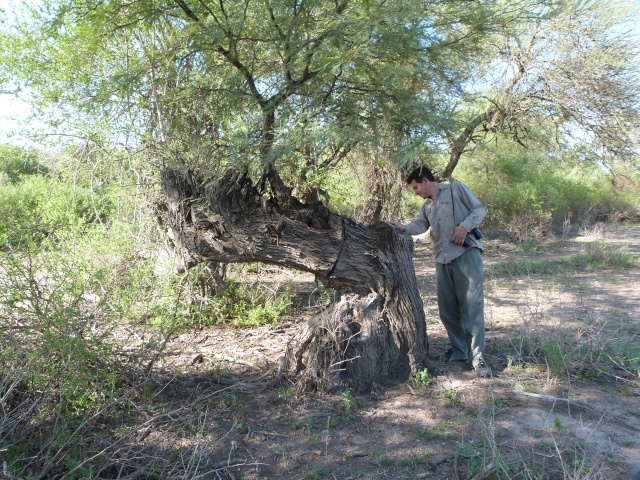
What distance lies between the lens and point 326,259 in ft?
14.3

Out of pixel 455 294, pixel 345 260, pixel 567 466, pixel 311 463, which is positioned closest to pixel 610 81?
pixel 455 294

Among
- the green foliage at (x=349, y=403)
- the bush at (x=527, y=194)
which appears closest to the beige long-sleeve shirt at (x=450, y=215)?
the green foliage at (x=349, y=403)

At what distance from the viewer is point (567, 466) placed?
301 centimetres

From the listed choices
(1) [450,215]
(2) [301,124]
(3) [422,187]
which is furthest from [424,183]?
(2) [301,124]

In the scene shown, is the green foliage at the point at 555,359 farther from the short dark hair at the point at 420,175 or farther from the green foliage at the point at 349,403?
the short dark hair at the point at 420,175

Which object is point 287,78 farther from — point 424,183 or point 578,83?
point 578,83

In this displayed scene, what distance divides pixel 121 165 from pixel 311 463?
4322 mm

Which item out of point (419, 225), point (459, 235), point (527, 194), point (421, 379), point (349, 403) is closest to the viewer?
point (349, 403)

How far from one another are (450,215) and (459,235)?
9.3 inches

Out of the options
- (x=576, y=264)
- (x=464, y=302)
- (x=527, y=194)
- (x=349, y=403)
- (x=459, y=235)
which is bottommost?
(x=349, y=403)

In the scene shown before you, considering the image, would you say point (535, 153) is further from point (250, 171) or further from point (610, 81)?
point (250, 171)

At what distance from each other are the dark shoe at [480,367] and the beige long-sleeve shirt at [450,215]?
2.94 ft

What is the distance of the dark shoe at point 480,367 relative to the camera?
4.34 metres

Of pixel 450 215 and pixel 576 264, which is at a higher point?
pixel 450 215
